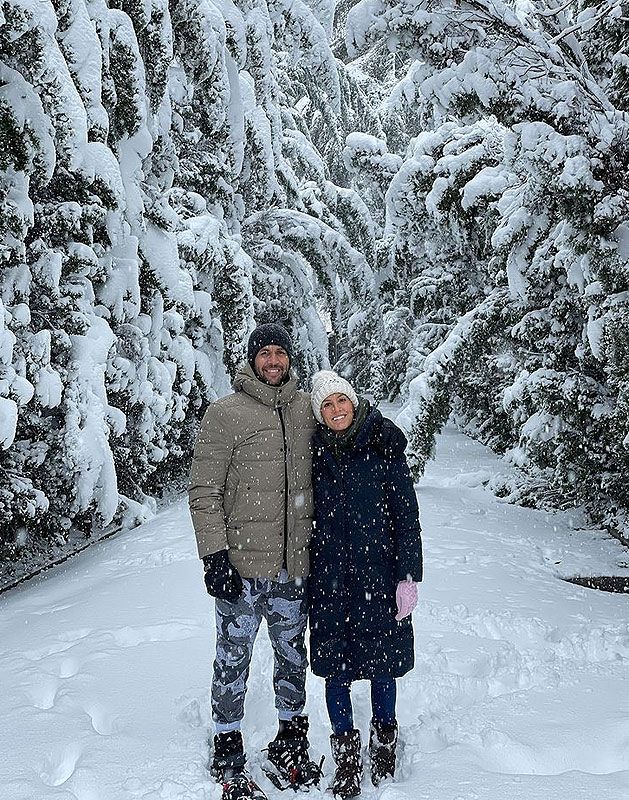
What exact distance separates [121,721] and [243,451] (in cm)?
175

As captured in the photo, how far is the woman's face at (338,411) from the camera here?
3.35 meters

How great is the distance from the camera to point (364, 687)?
4367mm

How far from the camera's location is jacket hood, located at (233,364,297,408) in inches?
A: 135

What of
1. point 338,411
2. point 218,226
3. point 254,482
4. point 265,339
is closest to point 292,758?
point 254,482

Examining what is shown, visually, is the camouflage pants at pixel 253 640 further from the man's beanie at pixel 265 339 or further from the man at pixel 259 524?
the man's beanie at pixel 265 339

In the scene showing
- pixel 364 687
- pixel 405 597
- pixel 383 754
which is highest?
pixel 405 597

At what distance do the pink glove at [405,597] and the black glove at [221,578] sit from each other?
0.75 metres

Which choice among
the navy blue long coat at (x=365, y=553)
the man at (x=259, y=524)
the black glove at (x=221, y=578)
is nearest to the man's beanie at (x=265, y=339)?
the man at (x=259, y=524)

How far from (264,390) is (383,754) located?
182 centimetres

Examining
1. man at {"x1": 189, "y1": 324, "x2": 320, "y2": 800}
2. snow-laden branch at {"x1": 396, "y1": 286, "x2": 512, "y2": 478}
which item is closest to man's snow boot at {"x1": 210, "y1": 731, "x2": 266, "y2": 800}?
man at {"x1": 189, "y1": 324, "x2": 320, "y2": 800}

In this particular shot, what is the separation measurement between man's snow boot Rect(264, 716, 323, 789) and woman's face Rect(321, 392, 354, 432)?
4.80 feet

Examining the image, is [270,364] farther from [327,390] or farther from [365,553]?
[365,553]

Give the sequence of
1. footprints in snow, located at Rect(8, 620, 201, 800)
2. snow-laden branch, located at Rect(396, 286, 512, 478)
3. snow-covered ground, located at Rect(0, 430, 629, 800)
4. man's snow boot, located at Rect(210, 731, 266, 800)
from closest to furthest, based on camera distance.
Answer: man's snow boot, located at Rect(210, 731, 266, 800) → snow-covered ground, located at Rect(0, 430, 629, 800) → footprints in snow, located at Rect(8, 620, 201, 800) → snow-laden branch, located at Rect(396, 286, 512, 478)

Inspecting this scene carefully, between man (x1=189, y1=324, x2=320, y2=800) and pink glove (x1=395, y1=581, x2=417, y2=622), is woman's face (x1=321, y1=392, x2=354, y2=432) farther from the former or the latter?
pink glove (x1=395, y1=581, x2=417, y2=622)
